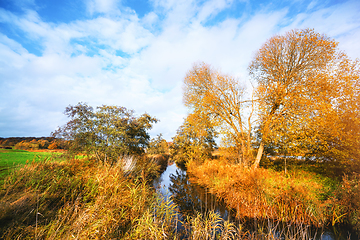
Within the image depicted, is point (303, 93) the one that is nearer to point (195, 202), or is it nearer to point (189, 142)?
point (195, 202)

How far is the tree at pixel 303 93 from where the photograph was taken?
417 inches

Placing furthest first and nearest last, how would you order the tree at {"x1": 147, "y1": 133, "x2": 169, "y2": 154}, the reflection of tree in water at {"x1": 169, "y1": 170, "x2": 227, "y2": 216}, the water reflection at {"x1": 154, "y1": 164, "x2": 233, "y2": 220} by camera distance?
the tree at {"x1": 147, "y1": 133, "x2": 169, "y2": 154} < the reflection of tree in water at {"x1": 169, "y1": 170, "x2": 227, "y2": 216} < the water reflection at {"x1": 154, "y1": 164, "x2": 233, "y2": 220}

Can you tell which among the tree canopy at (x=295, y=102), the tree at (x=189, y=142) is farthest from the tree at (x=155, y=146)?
the tree canopy at (x=295, y=102)

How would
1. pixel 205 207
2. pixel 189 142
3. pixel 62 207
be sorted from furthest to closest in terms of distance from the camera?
pixel 189 142
pixel 205 207
pixel 62 207

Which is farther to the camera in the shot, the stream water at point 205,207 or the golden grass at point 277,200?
the golden grass at point 277,200

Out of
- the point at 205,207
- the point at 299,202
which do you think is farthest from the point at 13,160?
the point at 299,202

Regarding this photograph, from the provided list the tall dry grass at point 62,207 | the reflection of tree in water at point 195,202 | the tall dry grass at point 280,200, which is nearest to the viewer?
the tall dry grass at point 62,207

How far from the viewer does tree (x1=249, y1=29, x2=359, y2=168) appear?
1060 centimetres

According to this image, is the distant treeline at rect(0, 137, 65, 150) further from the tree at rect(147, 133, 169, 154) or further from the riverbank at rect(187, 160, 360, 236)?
the riverbank at rect(187, 160, 360, 236)

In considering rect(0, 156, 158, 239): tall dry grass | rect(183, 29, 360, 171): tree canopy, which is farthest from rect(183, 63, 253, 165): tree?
rect(0, 156, 158, 239): tall dry grass

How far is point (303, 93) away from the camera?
12047mm

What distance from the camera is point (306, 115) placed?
11.3m

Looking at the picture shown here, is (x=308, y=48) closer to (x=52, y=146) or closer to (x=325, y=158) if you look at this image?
(x=325, y=158)

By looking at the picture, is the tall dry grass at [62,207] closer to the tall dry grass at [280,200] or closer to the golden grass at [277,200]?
the golden grass at [277,200]
